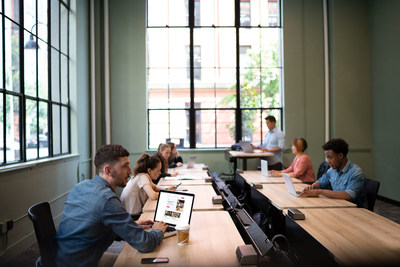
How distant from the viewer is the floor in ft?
11.1

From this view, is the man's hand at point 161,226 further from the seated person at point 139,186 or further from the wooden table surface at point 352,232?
the seated person at point 139,186

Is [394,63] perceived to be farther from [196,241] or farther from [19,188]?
[19,188]

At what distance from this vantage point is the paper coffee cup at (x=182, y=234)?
178cm

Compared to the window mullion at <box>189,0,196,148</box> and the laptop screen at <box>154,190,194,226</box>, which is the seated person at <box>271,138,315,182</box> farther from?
the window mullion at <box>189,0,196,148</box>

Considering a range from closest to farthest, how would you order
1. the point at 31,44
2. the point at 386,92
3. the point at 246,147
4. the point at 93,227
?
the point at 93,227
the point at 31,44
the point at 246,147
the point at 386,92

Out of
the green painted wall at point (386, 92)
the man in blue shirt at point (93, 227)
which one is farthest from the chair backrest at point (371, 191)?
the green painted wall at point (386, 92)

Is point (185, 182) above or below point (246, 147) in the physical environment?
below

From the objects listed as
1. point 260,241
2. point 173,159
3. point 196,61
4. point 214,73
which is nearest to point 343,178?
point 260,241

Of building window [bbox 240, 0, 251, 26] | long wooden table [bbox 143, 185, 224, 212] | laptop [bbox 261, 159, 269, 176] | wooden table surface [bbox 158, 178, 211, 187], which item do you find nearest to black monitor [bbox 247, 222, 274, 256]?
long wooden table [bbox 143, 185, 224, 212]

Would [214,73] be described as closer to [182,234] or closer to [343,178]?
[343,178]

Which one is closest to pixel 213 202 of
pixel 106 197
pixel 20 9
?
pixel 106 197

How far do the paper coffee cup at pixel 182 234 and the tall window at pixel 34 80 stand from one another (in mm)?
2747

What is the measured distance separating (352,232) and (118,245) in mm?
2858

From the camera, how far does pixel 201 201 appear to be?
9.71 ft
